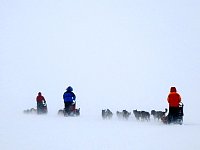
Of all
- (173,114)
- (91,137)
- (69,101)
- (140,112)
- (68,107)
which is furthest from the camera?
(68,107)

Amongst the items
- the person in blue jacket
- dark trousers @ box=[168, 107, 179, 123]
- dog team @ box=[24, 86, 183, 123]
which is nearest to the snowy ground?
dark trousers @ box=[168, 107, 179, 123]

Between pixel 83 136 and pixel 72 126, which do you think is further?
pixel 72 126

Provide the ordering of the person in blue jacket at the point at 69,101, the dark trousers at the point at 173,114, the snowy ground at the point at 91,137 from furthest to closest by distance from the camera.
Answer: the person in blue jacket at the point at 69,101
the dark trousers at the point at 173,114
the snowy ground at the point at 91,137

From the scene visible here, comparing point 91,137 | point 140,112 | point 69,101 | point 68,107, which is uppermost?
point 69,101

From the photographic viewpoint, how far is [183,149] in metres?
11.0

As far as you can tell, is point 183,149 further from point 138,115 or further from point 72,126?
point 138,115

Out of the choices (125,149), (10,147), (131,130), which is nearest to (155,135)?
(131,130)

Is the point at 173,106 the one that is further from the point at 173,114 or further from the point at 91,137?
the point at 91,137

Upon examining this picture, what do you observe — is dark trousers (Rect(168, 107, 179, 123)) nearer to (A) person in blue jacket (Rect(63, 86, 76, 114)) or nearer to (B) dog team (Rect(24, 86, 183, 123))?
(B) dog team (Rect(24, 86, 183, 123))

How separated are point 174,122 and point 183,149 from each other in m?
6.05

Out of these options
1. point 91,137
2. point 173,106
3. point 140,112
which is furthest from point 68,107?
point 91,137

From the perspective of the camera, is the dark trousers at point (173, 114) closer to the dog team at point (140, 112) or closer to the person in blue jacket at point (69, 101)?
the dog team at point (140, 112)

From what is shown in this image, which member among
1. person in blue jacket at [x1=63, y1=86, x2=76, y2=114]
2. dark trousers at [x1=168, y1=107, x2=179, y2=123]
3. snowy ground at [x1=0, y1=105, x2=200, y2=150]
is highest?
person in blue jacket at [x1=63, y1=86, x2=76, y2=114]

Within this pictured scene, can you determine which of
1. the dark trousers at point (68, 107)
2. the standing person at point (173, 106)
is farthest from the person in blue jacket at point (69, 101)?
the standing person at point (173, 106)
